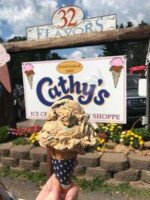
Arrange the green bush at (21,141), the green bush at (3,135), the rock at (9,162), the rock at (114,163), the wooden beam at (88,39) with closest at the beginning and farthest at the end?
the rock at (114,163), the wooden beam at (88,39), the rock at (9,162), the green bush at (21,141), the green bush at (3,135)

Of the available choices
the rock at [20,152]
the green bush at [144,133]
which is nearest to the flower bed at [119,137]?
the green bush at [144,133]

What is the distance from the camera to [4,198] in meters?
1.65

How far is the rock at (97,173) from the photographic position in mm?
4172

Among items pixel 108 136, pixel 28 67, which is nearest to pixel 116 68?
pixel 108 136

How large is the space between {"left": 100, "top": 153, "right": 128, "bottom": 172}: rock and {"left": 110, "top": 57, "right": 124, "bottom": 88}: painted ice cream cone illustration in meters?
1.18

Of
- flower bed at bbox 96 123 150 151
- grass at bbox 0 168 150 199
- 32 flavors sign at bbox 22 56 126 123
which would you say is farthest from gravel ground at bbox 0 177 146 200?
32 flavors sign at bbox 22 56 126 123

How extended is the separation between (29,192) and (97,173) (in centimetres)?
108

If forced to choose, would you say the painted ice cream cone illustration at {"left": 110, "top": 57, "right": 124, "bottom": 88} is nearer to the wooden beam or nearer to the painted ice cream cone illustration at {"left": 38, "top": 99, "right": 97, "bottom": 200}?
the wooden beam

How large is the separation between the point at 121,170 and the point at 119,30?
236cm

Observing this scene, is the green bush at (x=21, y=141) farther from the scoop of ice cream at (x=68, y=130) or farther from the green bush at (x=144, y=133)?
the scoop of ice cream at (x=68, y=130)

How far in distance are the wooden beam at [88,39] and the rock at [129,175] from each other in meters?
2.24

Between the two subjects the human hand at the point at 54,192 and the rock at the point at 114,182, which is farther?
the rock at the point at 114,182

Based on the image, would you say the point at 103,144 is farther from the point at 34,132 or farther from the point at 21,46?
the point at 21,46

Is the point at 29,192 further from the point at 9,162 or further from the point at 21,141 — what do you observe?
the point at 21,141
